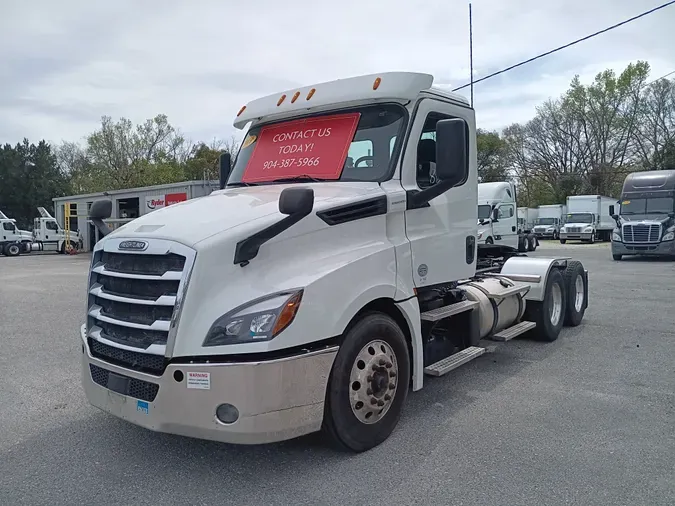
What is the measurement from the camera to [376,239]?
14.1 feet

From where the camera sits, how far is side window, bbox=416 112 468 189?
4.72 metres

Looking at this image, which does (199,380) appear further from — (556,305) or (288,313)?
(556,305)

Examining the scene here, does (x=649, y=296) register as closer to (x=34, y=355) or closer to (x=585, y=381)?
(x=585, y=381)

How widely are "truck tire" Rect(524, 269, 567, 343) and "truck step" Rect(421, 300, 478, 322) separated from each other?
2.03m

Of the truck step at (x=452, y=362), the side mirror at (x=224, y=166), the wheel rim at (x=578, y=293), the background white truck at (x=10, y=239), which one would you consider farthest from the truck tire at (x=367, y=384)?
the background white truck at (x=10, y=239)

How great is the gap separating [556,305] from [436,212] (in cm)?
401

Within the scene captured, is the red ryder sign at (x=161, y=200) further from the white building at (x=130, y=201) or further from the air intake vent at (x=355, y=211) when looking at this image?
the air intake vent at (x=355, y=211)

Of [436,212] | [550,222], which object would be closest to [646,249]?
[436,212]

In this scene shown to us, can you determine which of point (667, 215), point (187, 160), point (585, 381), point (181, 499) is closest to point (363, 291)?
point (181, 499)

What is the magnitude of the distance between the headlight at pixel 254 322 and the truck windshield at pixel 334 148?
1.51 metres

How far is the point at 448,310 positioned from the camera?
5234 millimetres

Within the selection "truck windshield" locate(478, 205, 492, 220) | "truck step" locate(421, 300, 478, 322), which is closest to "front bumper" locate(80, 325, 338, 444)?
"truck step" locate(421, 300, 478, 322)

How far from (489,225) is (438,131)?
774 inches

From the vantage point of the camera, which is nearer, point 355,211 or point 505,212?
point 355,211
